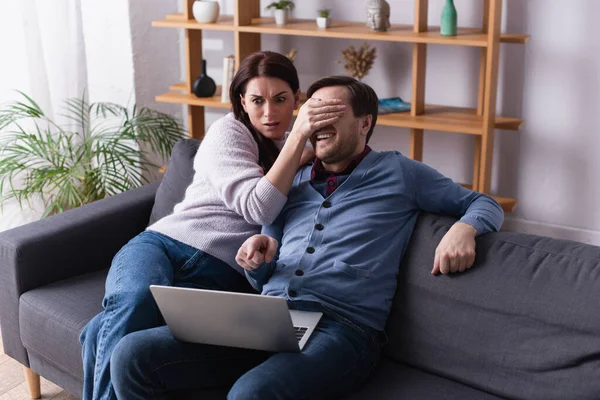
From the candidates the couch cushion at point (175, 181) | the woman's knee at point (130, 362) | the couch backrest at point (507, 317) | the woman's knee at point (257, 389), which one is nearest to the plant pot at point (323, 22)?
the couch cushion at point (175, 181)

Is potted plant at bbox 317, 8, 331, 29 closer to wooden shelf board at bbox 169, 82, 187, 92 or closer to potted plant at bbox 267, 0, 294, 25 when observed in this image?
potted plant at bbox 267, 0, 294, 25

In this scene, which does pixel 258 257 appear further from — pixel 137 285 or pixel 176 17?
pixel 176 17

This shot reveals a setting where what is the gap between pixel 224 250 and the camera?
2.35 m

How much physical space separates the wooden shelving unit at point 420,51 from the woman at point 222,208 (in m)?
1.30

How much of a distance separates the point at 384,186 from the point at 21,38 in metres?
2.39

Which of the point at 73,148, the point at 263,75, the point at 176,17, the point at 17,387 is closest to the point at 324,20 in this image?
the point at 176,17

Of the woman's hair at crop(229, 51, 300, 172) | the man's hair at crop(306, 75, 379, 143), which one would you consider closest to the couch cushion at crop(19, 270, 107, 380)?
the woman's hair at crop(229, 51, 300, 172)

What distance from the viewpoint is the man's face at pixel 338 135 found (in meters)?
2.18

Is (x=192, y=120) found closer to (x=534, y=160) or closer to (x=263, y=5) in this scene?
(x=263, y=5)

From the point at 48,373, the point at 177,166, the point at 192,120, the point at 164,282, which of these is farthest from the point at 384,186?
the point at 192,120

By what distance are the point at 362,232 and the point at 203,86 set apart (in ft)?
7.18

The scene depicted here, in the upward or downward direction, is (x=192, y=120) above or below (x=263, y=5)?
below

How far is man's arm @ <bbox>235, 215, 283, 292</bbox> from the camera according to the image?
6.75 ft

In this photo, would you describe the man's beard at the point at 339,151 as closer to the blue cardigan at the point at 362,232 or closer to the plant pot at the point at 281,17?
the blue cardigan at the point at 362,232
